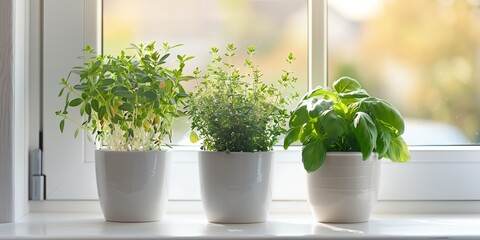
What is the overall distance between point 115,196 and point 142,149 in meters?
0.10

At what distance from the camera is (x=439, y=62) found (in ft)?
5.84

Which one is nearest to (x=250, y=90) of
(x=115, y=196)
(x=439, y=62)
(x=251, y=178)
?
(x=251, y=178)

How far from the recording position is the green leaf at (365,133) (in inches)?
57.6

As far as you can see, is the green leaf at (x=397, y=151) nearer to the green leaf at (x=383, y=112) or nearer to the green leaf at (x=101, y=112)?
the green leaf at (x=383, y=112)

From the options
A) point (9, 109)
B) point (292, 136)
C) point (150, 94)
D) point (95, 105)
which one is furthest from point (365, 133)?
point (9, 109)

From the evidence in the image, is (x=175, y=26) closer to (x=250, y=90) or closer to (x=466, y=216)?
(x=250, y=90)

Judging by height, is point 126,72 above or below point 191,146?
→ above

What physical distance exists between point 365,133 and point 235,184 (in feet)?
0.82

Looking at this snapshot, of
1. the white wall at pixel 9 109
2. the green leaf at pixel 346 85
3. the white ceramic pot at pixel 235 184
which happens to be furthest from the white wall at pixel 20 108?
the green leaf at pixel 346 85

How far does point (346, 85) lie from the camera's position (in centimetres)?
160

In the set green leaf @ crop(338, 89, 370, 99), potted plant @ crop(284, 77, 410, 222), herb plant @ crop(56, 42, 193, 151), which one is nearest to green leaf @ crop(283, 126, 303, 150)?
potted plant @ crop(284, 77, 410, 222)

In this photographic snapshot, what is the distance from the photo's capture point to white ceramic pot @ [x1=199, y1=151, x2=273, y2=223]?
4.95 ft

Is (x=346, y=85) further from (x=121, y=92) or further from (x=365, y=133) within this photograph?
(x=121, y=92)

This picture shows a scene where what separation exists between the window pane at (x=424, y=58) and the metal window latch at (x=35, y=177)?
648 millimetres
